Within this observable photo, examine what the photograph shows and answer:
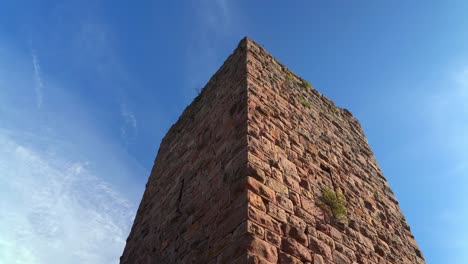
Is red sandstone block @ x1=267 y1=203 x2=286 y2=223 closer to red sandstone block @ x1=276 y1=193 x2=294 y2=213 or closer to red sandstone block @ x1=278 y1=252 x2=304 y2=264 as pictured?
red sandstone block @ x1=276 y1=193 x2=294 y2=213

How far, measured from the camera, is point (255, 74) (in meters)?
4.90

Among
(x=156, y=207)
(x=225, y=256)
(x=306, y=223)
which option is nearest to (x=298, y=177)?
(x=306, y=223)

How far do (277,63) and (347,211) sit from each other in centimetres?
270

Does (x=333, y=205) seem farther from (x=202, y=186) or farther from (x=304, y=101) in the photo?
(x=304, y=101)

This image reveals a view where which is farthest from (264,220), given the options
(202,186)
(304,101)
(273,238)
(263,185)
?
(304,101)

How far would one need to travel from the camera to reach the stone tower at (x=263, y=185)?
3074 mm

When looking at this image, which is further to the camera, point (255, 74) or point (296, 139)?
point (255, 74)

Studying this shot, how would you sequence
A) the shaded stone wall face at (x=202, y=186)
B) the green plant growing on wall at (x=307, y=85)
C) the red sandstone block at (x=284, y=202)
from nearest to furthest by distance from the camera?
the shaded stone wall face at (x=202, y=186) → the red sandstone block at (x=284, y=202) → the green plant growing on wall at (x=307, y=85)

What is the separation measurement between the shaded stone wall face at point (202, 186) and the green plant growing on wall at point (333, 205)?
112cm

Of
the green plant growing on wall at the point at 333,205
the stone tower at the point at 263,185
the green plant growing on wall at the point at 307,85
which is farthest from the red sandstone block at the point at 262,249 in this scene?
the green plant growing on wall at the point at 307,85

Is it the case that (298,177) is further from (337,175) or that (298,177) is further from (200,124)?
(200,124)

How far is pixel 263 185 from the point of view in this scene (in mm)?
3258

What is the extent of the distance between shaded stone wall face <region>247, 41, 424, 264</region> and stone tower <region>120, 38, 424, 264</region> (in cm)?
1

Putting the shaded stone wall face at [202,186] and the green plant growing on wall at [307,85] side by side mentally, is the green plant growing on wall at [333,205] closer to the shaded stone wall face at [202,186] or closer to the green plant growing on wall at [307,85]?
the shaded stone wall face at [202,186]
